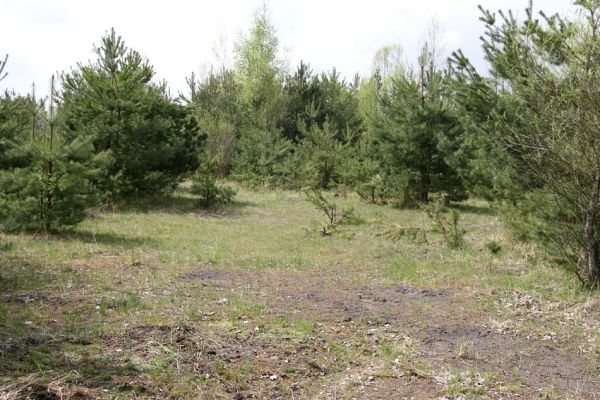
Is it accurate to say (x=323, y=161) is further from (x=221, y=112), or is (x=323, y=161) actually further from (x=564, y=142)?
(x=564, y=142)

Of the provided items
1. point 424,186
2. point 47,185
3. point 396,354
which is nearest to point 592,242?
point 396,354

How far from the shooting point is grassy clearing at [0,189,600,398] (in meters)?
4.45

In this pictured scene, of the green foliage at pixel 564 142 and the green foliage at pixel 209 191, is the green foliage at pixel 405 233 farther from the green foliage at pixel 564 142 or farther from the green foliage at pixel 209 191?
the green foliage at pixel 209 191

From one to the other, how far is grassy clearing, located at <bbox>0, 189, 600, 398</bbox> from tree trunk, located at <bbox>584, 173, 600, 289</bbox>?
332 millimetres

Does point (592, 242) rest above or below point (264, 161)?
below

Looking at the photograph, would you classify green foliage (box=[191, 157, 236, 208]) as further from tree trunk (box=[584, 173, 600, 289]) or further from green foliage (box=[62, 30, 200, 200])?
tree trunk (box=[584, 173, 600, 289])

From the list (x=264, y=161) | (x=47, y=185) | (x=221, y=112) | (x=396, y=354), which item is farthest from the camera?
(x=221, y=112)

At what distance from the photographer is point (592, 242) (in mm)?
7266

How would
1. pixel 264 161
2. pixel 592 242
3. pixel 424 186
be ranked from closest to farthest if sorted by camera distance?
pixel 592 242
pixel 424 186
pixel 264 161

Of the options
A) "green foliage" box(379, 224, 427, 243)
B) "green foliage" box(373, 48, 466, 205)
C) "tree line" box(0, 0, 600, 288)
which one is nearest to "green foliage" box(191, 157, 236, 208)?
"tree line" box(0, 0, 600, 288)

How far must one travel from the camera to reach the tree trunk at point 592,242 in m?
7.05

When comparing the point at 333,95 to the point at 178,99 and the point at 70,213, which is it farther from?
the point at 70,213

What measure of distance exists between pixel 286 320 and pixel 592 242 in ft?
14.2

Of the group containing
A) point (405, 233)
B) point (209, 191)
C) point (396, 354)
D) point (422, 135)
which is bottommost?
point (396, 354)
